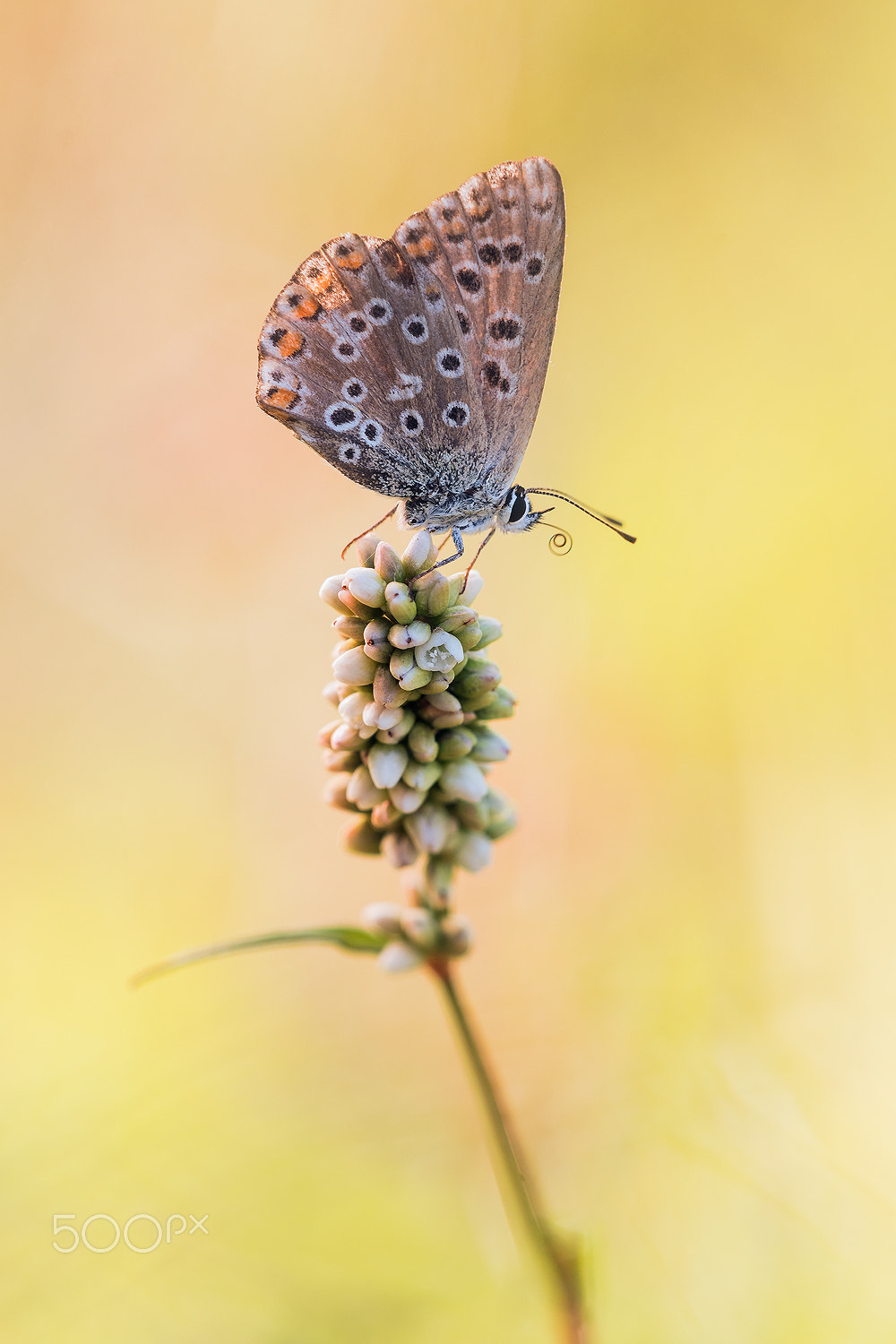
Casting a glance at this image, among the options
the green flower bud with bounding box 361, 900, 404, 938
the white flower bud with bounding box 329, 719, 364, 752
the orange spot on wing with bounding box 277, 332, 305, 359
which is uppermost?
the orange spot on wing with bounding box 277, 332, 305, 359

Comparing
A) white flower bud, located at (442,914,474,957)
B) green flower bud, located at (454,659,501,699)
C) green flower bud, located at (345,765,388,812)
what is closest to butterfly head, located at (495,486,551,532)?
green flower bud, located at (454,659,501,699)

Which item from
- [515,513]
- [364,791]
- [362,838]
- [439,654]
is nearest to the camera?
[439,654]

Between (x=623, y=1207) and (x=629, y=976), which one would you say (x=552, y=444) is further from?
(x=623, y=1207)

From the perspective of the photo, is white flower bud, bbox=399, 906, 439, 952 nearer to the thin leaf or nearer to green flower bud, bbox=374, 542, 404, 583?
the thin leaf

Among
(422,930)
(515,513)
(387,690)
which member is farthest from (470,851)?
(515,513)

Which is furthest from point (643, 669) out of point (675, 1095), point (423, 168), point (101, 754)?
point (423, 168)

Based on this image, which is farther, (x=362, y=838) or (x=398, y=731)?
(x=362, y=838)

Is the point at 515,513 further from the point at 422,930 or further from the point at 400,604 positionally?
the point at 422,930
